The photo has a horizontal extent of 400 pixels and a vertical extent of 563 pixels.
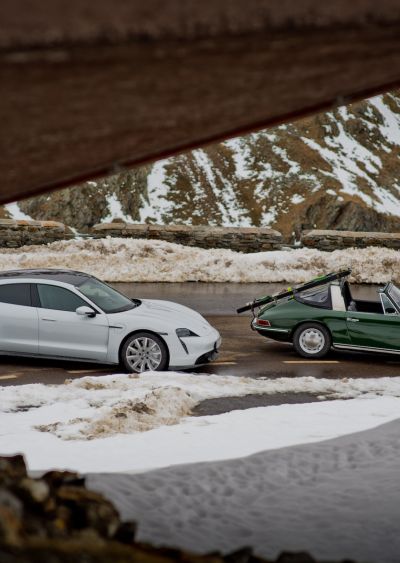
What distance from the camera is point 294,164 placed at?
141 metres

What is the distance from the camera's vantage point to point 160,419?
7.98 m

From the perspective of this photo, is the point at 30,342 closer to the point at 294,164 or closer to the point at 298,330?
the point at 298,330

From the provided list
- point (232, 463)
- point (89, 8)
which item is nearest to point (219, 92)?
point (89, 8)

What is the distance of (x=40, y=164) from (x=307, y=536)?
2.99 meters

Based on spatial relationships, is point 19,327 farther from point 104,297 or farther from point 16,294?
point 104,297

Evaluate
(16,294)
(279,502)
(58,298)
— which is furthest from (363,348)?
(279,502)

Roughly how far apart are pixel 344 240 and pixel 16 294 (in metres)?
19.7

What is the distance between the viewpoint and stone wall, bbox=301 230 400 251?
29.2 m

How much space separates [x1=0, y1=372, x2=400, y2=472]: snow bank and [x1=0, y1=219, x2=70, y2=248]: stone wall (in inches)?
739

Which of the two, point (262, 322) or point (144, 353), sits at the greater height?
point (262, 322)

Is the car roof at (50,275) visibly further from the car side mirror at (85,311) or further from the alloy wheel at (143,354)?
the alloy wheel at (143,354)

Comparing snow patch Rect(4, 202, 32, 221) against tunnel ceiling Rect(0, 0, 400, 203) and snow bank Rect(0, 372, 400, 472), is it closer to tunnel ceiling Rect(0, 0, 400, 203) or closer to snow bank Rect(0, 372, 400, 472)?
snow bank Rect(0, 372, 400, 472)

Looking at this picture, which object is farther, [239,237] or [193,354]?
[239,237]

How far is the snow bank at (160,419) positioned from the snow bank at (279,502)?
1.38 ft
